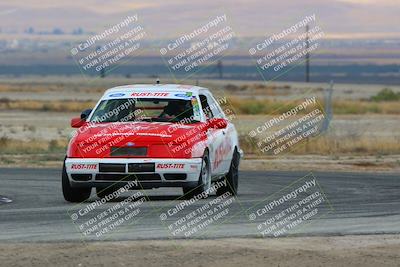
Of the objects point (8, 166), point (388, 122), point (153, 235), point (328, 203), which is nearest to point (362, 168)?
point (8, 166)

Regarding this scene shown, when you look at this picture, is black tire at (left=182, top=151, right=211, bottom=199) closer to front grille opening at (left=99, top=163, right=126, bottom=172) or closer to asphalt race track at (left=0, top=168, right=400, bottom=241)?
asphalt race track at (left=0, top=168, right=400, bottom=241)

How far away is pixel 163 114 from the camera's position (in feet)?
57.7

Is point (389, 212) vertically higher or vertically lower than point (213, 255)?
lower

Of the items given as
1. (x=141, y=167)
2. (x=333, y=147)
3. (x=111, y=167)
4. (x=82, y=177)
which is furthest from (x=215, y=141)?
(x=333, y=147)

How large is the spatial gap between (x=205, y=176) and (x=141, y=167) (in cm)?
110

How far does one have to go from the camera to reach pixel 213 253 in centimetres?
1148

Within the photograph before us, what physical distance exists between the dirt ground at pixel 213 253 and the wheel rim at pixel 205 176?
4.15 metres

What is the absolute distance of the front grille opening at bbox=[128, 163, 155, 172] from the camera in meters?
16.3

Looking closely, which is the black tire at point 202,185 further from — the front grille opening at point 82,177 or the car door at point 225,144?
the front grille opening at point 82,177

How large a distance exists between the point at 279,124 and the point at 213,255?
1315 inches

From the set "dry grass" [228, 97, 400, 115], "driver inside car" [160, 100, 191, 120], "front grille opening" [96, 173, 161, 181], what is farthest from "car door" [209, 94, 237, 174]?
"dry grass" [228, 97, 400, 115]

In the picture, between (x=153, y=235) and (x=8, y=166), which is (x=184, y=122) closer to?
(x=153, y=235)

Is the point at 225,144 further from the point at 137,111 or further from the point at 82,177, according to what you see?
the point at 82,177

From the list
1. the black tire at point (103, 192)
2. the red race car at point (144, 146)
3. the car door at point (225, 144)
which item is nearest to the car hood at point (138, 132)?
the red race car at point (144, 146)
